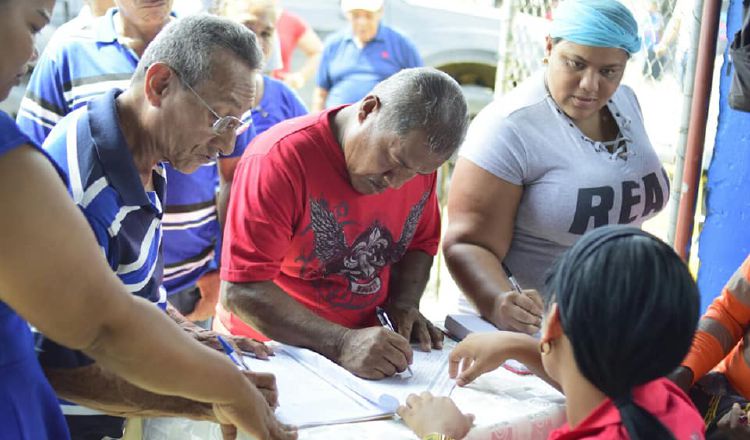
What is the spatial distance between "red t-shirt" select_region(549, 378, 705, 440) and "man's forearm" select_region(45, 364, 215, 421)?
2.32ft

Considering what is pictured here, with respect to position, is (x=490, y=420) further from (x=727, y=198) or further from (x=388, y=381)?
(x=727, y=198)

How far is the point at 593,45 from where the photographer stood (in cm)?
254

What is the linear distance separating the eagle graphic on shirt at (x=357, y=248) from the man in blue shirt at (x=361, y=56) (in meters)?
3.17

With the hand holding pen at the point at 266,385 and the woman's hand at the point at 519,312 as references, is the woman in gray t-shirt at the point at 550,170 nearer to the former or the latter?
the woman's hand at the point at 519,312

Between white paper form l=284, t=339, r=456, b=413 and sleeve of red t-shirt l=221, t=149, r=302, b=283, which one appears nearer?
white paper form l=284, t=339, r=456, b=413

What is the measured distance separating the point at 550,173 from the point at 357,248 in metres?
0.68

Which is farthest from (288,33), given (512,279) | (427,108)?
(427,108)

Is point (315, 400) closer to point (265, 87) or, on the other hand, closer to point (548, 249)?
point (548, 249)

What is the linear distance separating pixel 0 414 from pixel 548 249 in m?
1.78

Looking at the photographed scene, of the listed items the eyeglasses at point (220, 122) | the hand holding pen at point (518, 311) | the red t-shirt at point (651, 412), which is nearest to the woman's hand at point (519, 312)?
the hand holding pen at point (518, 311)

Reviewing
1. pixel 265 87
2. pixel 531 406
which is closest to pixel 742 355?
pixel 531 406

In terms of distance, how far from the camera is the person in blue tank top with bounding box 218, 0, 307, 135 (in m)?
3.72

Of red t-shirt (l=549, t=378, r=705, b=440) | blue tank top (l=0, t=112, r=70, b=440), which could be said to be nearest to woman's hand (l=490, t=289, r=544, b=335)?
red t-shirt (l=549, t=378, r=705, b=440)

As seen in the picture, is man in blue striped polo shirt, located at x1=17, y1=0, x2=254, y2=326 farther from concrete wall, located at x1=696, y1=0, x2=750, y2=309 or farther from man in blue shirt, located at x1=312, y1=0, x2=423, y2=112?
man in blue shirt, located at x1=312, y1=0, x2=423, y2=112
